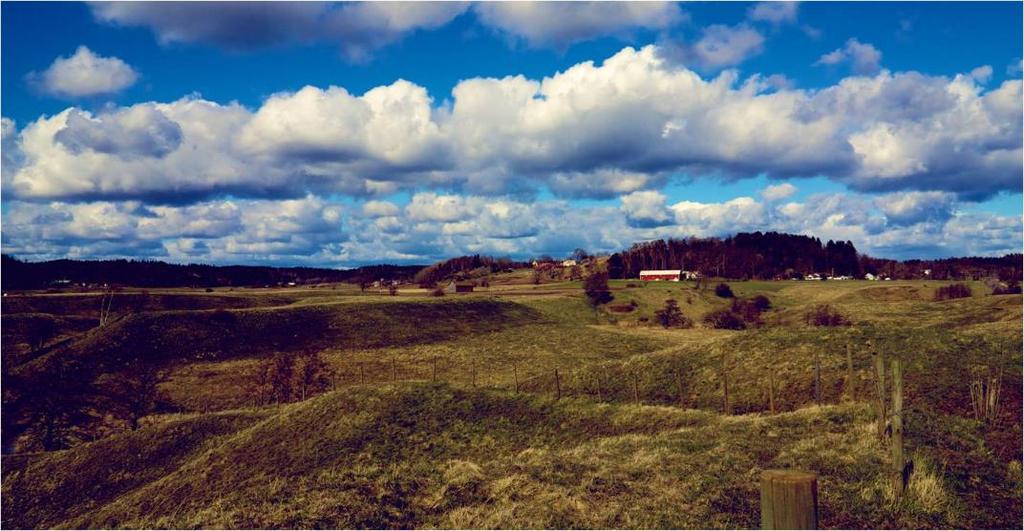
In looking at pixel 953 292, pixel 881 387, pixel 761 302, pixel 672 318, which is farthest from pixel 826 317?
pixel 881 387

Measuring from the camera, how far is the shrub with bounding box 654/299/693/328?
98.8 m

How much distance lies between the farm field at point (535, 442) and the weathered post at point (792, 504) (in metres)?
6.88

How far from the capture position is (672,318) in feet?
333

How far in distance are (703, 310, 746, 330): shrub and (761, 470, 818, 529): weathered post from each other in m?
93.3

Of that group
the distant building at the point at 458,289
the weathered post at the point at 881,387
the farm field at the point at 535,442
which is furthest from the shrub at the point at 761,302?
the weathered post at the point at 881,387

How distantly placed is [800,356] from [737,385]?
5.17m

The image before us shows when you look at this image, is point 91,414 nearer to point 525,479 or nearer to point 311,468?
point 311,468

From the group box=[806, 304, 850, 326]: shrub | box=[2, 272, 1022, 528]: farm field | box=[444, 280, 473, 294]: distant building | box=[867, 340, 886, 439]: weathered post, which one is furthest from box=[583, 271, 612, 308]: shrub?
box=[867, 340, 886, 439]: weathered post

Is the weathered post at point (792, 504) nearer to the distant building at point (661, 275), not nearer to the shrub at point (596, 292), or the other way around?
the shrub at point (596, 292)

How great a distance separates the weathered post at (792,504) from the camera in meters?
→ 5.89

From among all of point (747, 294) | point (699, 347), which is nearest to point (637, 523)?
point (699, 347)

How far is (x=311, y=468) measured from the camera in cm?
2288

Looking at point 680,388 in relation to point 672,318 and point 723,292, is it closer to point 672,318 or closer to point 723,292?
point 672,318

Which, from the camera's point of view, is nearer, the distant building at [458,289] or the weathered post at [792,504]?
the weathered post at [792,504]
